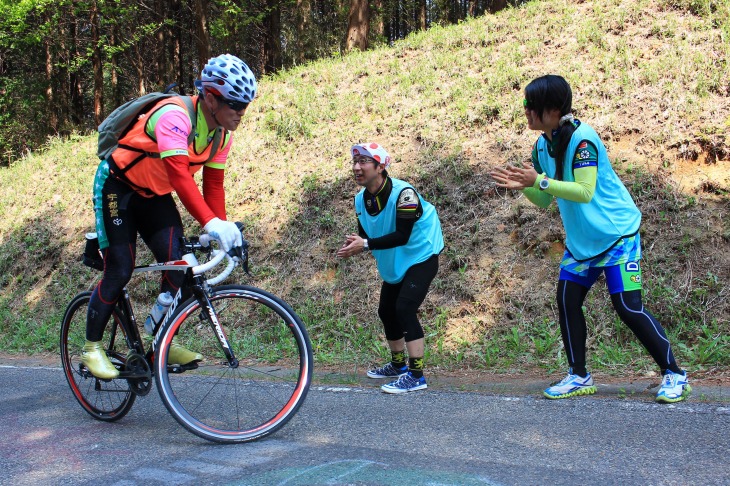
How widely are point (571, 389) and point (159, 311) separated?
9.20 ft

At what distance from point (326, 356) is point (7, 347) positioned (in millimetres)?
5253

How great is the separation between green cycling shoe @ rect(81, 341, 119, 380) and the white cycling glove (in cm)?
Answer: 129

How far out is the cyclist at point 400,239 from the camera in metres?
4.68

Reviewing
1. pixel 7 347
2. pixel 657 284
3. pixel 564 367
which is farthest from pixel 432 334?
pixel 7 347

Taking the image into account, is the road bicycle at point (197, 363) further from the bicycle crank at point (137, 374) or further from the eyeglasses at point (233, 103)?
the eyeglasses at point (233, 103)

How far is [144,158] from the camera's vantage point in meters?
3.81

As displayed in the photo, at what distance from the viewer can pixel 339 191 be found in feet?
30.4

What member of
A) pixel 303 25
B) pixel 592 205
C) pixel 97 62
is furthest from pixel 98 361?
pixel 97 62

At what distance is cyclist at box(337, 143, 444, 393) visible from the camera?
15.4ft

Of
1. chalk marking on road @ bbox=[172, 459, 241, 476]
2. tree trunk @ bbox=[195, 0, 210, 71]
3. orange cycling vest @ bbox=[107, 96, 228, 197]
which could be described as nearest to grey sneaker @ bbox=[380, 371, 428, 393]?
chalk marking on road @ bbox=[172, 459, 241, 476]

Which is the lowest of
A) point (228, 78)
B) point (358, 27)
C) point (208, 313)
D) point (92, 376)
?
point (92, 376)

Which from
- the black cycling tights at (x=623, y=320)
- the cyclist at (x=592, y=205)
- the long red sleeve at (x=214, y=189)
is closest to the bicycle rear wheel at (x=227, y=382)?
the long red sleeve at (x=214, y=189)

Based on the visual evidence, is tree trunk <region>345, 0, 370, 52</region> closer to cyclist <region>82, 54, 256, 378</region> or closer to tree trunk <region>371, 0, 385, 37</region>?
tree trunk <region>371, 0, 385, 37</region>

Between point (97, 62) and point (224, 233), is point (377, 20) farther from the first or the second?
point (224, 233)
